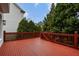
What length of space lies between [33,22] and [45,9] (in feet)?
2.87

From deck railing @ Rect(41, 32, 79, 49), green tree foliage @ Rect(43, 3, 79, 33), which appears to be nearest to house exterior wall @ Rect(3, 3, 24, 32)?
deck railing @ Rect(41, 32, 79, 49)

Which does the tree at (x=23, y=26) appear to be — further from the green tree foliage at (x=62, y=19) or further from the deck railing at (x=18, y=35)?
the green tree foliage at (x=62, y=19)

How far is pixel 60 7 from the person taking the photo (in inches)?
474

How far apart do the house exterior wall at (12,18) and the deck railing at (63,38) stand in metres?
1.63

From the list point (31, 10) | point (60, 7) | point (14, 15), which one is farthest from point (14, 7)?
point (60, 7)

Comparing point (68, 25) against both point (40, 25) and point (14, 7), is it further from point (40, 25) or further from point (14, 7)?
point (14, 7)

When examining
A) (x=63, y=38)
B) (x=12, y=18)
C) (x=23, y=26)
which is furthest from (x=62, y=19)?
(x=12, y=18)

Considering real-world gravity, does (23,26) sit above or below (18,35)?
above

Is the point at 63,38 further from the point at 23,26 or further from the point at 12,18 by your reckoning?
the point at 12,18

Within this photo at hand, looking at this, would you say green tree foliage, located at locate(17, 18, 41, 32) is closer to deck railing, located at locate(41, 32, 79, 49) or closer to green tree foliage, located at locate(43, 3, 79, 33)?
deck railing, located at locate(41, 32, 79, 49)

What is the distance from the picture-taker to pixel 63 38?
1102 centimetres

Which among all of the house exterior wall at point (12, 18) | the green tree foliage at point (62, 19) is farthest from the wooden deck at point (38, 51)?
the house exterior wall at point (12, 18)

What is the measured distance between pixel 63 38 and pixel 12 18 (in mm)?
4120

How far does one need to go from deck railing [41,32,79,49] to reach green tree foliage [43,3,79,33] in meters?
0.30
